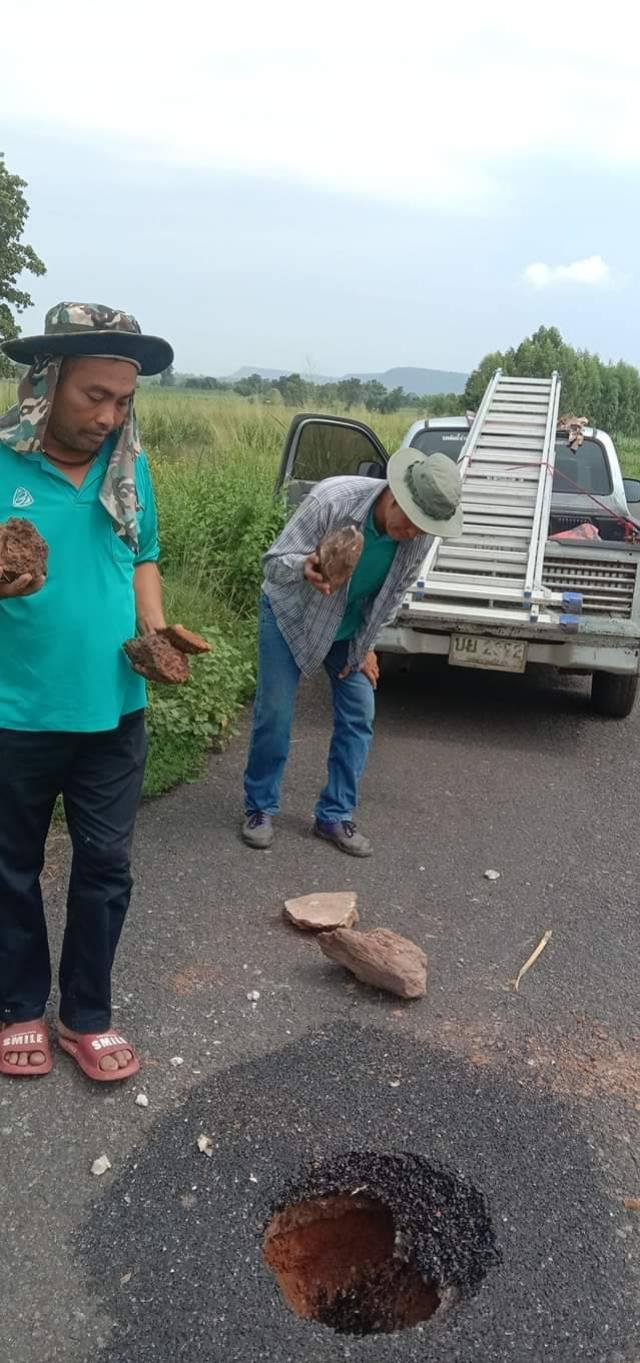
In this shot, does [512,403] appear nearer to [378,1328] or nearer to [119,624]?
[119,624]

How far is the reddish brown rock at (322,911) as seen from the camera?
4074 millimetres

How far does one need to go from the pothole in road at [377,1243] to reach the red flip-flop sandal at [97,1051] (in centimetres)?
66

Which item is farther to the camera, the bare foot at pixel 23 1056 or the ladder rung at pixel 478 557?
the ladder rung at pixel 478 557

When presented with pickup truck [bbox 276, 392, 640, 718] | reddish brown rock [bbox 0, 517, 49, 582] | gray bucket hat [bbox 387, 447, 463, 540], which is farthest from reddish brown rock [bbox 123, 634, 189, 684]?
pickup truck [bbox 276, 392, 640, 718]

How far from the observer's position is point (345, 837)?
16.3 ft

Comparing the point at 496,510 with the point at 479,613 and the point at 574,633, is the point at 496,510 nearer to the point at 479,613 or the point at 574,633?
the point at 479,613

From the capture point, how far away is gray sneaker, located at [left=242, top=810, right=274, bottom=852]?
16.1 feet

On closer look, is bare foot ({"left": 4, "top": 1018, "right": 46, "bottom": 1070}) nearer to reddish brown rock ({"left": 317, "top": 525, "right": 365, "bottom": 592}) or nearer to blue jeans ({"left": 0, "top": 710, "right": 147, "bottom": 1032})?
blue jeans ({"left": 0, "top": 710, "right": 147, "bottom": 1032})

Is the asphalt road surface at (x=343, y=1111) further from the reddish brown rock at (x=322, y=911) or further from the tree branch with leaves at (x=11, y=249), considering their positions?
the tree branch with leaves at (x=11, y=249)

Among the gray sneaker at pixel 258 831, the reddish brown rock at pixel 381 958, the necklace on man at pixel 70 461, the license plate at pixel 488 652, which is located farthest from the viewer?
the license plate at pixel 488 652

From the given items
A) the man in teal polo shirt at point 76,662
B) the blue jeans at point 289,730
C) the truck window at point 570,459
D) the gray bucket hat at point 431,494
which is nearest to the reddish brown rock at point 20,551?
the man in teal polo shirt at point 76,662

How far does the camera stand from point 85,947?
3.11 metres

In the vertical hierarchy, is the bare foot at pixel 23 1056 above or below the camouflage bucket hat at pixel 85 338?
below

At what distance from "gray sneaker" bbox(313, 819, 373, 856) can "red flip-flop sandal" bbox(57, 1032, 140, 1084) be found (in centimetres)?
182
